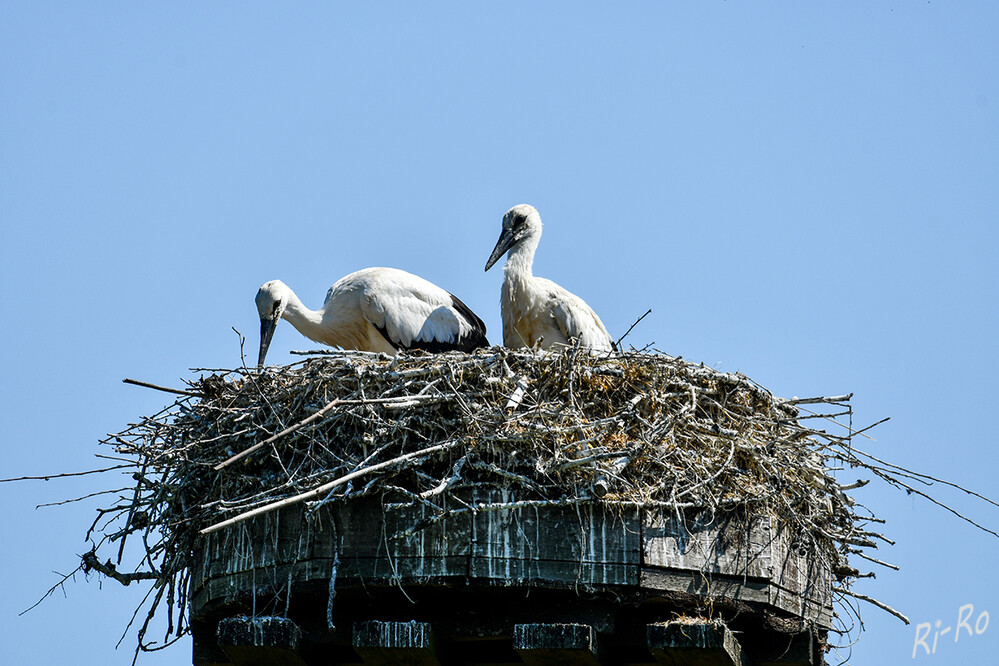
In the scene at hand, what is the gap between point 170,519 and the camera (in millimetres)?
6199

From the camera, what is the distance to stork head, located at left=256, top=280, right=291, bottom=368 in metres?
10.1

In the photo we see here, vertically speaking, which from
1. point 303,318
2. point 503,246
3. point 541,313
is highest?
point 503,246

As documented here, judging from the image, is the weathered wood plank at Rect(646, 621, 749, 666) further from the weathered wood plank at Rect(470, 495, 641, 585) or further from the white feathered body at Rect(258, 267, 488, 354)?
the white feathered body at Rect(258, 267, 488, 354)

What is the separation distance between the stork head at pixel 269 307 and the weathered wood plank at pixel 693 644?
17.7 feet

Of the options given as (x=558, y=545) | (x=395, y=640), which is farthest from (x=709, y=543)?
(x=395, y=640)

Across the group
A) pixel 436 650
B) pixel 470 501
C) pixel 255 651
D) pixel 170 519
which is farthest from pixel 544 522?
pixel 170 519

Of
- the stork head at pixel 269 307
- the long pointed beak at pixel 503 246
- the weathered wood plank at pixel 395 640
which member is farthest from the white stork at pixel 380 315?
the weathered wood plank at pixel 395 640

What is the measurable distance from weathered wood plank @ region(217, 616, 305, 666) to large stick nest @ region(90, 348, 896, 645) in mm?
482

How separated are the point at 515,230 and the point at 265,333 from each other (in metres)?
2.16

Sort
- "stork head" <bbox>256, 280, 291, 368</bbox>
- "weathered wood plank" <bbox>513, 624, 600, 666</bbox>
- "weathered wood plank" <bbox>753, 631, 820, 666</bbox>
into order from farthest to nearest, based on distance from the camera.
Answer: "stork head" <bbox>256, 280, 291, 368</bbox>, "weathered wood plank" <bbox>753, 631, 820, 666</bbox>, "weathered wood plank" <bbox>513, 624, 600, 666</bbox>

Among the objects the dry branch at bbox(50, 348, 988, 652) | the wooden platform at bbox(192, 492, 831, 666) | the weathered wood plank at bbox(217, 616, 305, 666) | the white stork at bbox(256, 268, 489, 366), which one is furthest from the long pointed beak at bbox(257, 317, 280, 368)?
the weathered wood plank at bbox(217, 616, 305, 666)

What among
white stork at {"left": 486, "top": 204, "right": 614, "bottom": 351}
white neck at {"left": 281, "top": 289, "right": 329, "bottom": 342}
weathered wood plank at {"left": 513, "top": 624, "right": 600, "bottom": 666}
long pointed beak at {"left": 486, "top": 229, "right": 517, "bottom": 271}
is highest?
long pointed beak at {"left": 486, "top": 229, "right": 517, "bottom": 271}

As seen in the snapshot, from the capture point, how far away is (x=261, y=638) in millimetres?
5496

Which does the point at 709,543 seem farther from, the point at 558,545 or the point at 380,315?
the point at 380,315
